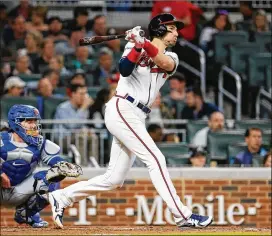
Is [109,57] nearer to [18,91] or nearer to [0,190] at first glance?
[18,91]

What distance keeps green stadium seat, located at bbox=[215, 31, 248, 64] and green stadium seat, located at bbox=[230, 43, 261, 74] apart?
0.87 ft

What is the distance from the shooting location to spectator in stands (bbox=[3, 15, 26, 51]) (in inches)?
760

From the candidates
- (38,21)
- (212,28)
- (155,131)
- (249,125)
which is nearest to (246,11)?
(212,28)

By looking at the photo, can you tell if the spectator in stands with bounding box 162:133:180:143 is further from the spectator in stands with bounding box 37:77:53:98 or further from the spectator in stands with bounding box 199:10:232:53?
the spectator in stands with bounding box 199:10:232:53

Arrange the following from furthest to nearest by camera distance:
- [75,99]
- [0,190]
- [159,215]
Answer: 1. [75,99]
2. [159,215]
3. [0,190]

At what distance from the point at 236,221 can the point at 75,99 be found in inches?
103

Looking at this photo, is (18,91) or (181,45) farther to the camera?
(181,45)

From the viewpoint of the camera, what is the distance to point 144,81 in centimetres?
1163

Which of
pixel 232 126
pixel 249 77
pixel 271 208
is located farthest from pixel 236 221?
pixel 249 77

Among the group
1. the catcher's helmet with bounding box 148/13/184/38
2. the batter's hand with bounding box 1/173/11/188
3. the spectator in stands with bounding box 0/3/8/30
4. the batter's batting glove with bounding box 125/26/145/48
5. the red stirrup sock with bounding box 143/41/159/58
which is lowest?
the batter's hand with bounding box 1/173/11/188

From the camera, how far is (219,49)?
1888 cm

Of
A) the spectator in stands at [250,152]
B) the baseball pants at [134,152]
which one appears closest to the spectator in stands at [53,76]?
the spectator in stands at [250,152]

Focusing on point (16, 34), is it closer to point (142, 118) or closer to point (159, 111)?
point (159, 111)

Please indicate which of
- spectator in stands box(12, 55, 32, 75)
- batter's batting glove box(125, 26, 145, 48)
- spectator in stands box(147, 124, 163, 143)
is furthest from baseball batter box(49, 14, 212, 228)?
spectator in stands box(12, 55, 32, 75)
